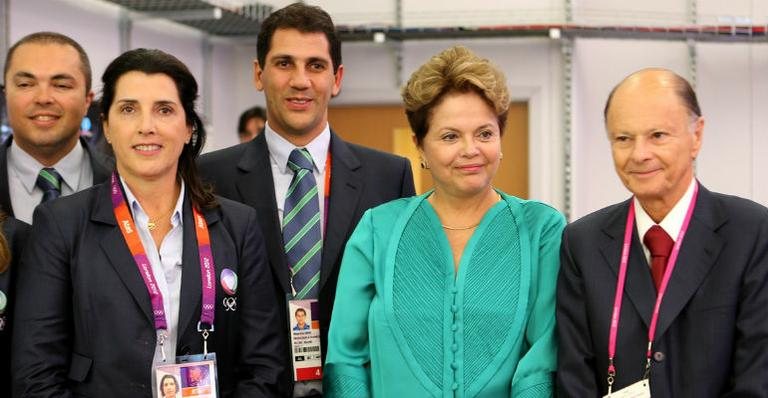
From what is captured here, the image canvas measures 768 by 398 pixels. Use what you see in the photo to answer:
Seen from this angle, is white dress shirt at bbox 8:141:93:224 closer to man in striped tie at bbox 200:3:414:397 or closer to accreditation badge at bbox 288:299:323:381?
man in striped tie at bbox 200:3:414:397

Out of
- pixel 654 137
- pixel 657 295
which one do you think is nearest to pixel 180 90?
pixel 654 137

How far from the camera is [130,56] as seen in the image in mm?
2621

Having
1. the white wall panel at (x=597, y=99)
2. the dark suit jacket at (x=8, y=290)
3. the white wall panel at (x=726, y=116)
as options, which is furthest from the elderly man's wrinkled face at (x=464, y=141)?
the white wall panel at (x=726, y=116)

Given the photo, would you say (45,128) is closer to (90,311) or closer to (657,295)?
(90,311)

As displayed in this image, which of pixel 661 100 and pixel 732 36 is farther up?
pixel 732 36

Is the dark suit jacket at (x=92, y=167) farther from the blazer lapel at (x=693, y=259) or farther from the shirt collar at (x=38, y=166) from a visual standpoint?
the blazer lapel at (x=693, y=259)

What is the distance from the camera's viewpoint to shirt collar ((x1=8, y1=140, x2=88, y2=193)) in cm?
308

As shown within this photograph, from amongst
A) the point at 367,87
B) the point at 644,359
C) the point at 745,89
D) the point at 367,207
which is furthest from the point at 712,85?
the point at 644,359

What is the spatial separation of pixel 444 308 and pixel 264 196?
78 cm

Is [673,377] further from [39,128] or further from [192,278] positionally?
[39,128]

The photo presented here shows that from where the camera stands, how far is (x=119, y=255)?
2467 mm

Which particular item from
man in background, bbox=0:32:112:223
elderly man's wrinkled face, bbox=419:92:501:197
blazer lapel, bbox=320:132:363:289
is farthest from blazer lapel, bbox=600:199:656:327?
man in background, bbox=0:32:112:223

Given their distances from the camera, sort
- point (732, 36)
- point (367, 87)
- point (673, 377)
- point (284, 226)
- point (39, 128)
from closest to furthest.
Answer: point (673, 377) < point (284, 226) < point (39, 128) < point (732, 36) < point (367, 87)

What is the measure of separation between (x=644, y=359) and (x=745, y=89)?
16.6 feet
